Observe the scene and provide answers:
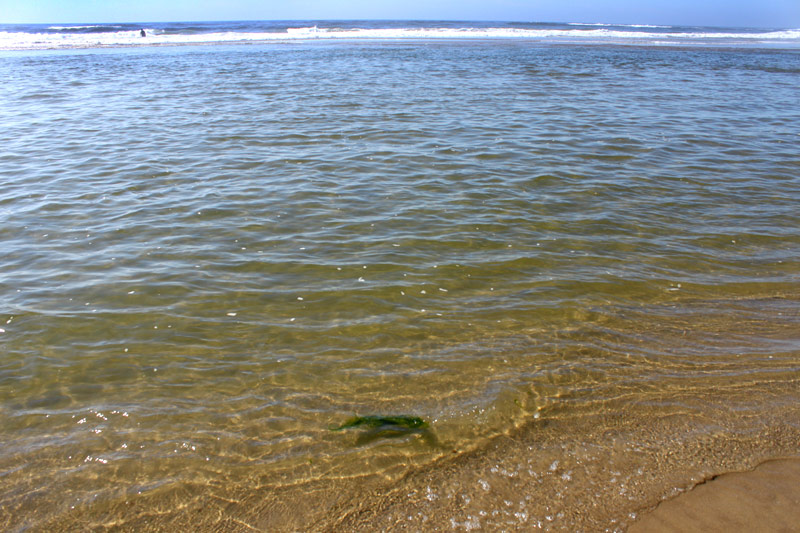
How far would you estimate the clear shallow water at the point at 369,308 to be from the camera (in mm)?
3307

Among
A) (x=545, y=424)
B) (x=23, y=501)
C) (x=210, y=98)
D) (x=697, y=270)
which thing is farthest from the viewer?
(x=210, y=98)

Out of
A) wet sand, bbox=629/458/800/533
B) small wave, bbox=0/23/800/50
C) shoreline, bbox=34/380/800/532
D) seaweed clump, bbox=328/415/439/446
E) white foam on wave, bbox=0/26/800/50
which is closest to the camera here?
wet sand, bbox=629/458/800/533

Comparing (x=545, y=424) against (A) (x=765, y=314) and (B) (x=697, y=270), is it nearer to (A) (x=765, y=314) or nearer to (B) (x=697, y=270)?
(A) (x=765, y=314)

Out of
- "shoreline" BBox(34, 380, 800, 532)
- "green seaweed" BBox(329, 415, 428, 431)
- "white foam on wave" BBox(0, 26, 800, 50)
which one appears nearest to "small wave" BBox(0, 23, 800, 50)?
"white foam on wave" BBox(0, 26, 800, 50)

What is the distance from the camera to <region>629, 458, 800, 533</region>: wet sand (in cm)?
271

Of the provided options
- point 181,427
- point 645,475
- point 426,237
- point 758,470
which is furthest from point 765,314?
point 181,427

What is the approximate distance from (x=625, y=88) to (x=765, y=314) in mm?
14944

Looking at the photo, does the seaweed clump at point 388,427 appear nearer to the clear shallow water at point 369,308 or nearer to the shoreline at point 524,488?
the clear shallow water at point 369,308

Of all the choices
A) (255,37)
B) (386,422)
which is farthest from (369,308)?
(255,37)

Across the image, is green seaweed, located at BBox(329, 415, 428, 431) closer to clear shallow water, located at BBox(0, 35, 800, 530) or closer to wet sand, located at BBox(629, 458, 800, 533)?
clear shallow water, located at BBox(0, 35, 800, 530)

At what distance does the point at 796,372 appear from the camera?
4.04 meters

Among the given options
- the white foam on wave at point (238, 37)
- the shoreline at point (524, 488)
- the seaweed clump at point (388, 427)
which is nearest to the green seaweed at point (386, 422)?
the seaweed clump at point (388, 427)

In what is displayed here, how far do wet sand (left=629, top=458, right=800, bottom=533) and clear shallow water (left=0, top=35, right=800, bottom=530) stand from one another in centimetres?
17

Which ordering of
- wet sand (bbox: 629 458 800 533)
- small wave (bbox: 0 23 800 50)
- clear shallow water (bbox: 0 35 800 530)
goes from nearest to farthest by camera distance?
wet sand (bbox: 629 458 800 533)
clear shallow water (bbox: 0 35 800 530)
small wave (bbox: 0 23 800 50)
